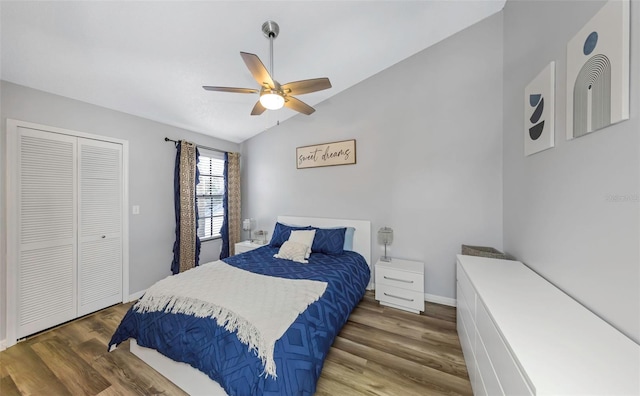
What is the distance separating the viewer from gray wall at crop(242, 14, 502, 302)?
2.35 metres

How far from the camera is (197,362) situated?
4.28 ft

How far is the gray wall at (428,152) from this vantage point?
2.35 m

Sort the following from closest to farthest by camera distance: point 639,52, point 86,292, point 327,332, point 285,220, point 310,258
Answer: point 639,52
point 327,332
point 86,292
point 310,258
point 285,220

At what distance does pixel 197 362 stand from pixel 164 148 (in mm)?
2895

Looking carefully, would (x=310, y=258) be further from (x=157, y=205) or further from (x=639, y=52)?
(x=639, y=52)

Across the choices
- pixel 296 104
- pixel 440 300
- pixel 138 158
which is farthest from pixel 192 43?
pixel 440 300

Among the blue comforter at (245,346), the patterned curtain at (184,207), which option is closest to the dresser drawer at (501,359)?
the blue comforter at (245,346)

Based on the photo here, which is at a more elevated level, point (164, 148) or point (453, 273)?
point (164, 148)

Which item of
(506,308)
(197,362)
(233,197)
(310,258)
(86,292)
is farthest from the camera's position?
(233,197)

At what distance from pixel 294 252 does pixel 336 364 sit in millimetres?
1177

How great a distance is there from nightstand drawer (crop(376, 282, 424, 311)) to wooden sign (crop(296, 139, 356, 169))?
5.50 ft

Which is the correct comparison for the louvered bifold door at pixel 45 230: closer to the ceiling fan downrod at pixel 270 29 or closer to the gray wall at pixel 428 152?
the ceiling fan downrod at pixel 270 29

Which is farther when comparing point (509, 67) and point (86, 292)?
point (86, 292)

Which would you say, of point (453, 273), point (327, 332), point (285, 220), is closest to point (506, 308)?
point (327, 332)
